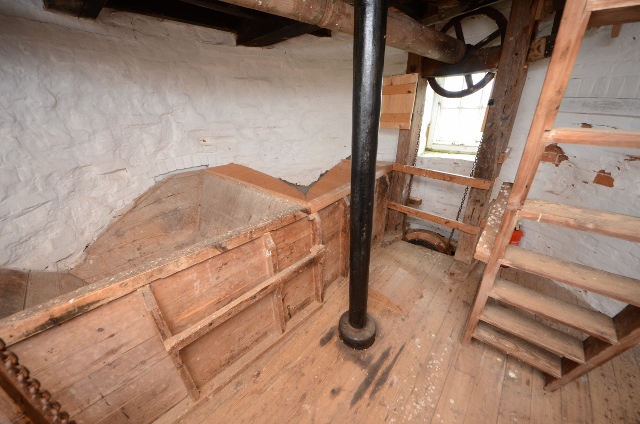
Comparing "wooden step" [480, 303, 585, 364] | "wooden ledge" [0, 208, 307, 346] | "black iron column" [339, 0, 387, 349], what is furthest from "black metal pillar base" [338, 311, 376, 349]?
"wooden ledge" [0, 208, 307, 346]

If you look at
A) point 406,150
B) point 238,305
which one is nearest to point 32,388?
point 238,305

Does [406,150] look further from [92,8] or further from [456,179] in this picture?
[92,8]

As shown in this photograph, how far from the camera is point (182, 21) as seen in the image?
2.04 meters

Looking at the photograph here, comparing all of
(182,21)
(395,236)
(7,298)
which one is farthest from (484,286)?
(182,21)

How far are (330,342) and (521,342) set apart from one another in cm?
131

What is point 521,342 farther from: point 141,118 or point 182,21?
point 182,21

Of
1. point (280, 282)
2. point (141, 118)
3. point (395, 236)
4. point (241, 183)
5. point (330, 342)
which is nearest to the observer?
point (280, 282)

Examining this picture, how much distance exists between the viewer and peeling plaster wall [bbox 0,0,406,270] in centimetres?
151

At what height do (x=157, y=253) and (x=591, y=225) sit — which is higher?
(x=591, y=225)

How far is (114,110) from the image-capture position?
184cm

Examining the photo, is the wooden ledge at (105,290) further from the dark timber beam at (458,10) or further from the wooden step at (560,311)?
the dark timber beam at (458,10)

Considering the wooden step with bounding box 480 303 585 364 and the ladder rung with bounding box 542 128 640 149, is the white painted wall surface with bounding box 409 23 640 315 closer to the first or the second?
the wooden step with bounding box 480 303 585 364

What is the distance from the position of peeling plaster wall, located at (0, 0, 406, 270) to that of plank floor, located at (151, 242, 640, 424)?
5.15 feet

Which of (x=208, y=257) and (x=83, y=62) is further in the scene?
(x=83, y=62)
